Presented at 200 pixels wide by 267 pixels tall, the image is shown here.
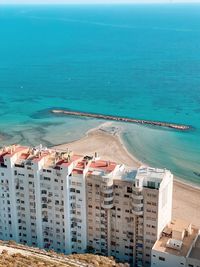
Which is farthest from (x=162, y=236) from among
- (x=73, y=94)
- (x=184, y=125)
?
(x=73, y=94)

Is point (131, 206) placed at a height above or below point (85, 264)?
above

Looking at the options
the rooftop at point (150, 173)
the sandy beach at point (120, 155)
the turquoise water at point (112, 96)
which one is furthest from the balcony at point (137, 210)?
the turquoise water at point (112, 96)

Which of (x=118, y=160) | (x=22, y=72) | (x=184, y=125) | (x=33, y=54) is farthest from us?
(x=33, y=54)

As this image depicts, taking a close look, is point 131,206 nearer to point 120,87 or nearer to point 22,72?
point 120,87

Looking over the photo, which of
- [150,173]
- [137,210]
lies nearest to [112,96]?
[150,173]

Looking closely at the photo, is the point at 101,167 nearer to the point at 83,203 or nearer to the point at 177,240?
the point at 83,203

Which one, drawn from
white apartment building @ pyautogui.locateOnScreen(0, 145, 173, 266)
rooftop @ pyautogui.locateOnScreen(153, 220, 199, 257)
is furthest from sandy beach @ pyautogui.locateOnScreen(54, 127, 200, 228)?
white apartment building @ pyautogui.locateOnScreen(0, 145, 173, 266)

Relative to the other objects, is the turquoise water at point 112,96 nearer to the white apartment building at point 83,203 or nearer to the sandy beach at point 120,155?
the sandy beach at point 120,155
